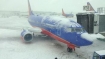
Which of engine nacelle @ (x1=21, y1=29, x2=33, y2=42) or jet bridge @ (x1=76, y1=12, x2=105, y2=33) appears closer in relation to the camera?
jet bridge @ (x1=76, y1=12, x2=105, y2=33)

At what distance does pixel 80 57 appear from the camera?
15.3 m

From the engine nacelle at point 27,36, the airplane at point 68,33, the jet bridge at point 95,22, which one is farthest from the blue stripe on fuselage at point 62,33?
the engine nacelle at point 27,36

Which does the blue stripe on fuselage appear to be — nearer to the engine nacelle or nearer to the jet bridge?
the jet bridge

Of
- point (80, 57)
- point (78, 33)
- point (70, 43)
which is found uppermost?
point (78, 33)

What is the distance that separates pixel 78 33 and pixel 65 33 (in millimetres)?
1516

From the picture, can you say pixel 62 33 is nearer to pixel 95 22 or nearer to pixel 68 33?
pixel 68 33

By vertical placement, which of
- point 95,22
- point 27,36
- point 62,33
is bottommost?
point 27,36

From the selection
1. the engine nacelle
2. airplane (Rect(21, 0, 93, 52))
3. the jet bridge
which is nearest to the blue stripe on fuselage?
airplane (Rect(21, 0, 93, 52))

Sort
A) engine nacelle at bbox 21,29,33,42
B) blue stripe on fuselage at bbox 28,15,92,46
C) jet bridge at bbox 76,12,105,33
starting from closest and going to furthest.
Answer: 1. blue stripe on fuselage at bbox 28,15,92,46
2. jet bridge at bbox 76,12,105,33
3. engine nacelle at bbox 21,29,33,42

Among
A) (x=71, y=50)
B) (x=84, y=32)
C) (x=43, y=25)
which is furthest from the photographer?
(x=43, y=25)

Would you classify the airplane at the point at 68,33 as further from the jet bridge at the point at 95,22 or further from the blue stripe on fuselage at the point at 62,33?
the jet bridge at the point at 95,22

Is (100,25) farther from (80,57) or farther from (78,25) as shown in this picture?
(80,57)

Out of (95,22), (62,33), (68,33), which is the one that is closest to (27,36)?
(62,33)

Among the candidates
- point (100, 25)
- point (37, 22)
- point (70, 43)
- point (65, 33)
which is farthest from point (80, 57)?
point (37, 22)
